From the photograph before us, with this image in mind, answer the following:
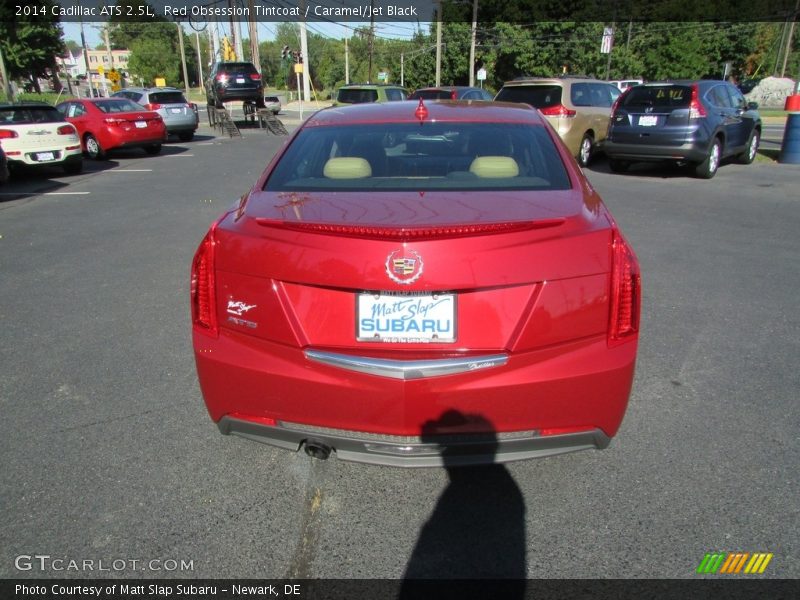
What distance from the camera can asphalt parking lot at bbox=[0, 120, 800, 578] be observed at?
2.44 m

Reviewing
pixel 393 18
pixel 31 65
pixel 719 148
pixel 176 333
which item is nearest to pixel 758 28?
pixel 393 18

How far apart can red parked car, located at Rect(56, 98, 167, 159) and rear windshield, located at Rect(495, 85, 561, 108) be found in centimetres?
962

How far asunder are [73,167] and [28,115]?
136 centimetres

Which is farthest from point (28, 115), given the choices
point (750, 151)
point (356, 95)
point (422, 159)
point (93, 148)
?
point (750, 151)

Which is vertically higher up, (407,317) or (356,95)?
(356,95)

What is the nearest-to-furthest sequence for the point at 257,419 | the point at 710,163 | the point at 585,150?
the point at 257,419, the point at 710,163, the point at 585,150

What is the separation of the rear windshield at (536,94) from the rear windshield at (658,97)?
1439 millimetres

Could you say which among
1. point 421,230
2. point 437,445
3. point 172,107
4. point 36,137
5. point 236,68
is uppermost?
point 236,68

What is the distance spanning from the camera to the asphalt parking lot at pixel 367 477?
244 centimetres

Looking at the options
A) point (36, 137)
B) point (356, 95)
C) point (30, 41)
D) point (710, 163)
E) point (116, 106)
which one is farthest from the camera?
point (30, 41)

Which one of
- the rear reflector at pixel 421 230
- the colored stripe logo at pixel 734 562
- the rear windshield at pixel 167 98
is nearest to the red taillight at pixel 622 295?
the rear reflector at pixel 421 230

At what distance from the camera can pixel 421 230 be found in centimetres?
221

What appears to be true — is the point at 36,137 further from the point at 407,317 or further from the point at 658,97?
the point at 407,317

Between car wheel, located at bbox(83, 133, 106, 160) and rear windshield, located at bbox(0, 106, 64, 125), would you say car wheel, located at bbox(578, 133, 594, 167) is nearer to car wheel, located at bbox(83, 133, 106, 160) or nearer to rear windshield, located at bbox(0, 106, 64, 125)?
rear windshield, located at bbox(0, 106, 64, 125)
